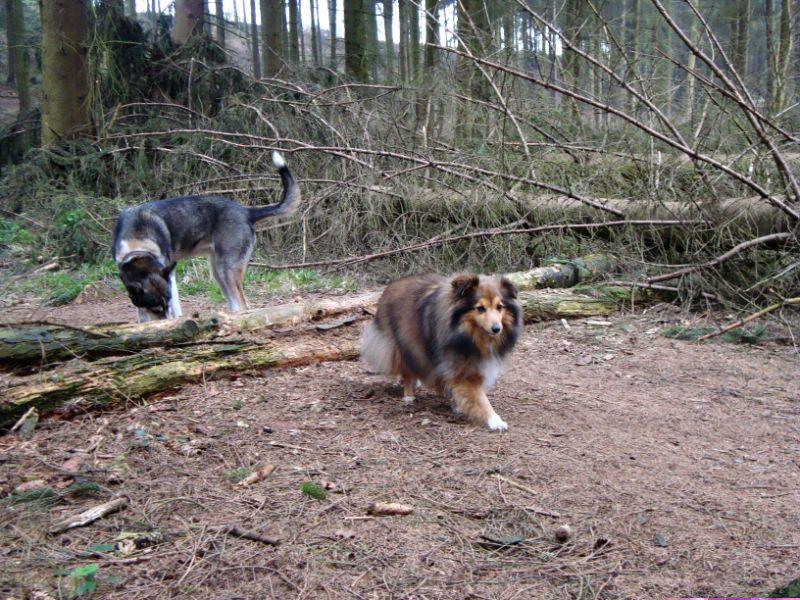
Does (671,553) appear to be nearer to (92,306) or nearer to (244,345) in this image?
(244,345)

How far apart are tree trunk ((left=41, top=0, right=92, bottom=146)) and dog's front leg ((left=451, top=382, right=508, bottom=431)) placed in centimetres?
1032

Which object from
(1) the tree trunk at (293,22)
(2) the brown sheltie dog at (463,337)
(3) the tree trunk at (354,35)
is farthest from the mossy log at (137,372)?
(1) the tree trunk at (293,22)

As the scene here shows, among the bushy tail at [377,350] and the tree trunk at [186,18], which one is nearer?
the bushy tail at [377,350]

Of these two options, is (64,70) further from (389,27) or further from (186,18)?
(389,27)

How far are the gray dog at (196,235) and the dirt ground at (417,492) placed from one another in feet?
7.44

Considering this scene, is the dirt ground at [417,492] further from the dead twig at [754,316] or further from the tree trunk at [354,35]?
the tree trunk at [354,35]

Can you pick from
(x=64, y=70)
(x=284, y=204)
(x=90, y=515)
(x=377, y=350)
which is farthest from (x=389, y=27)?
(x=90, y=515)

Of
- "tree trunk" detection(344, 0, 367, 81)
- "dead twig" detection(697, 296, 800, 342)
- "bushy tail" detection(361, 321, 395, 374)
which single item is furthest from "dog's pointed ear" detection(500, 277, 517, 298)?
"tree trunk" detection(344, 0, 367, 81)

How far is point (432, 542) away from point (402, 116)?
8004 mm

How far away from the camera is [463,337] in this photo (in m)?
4.74

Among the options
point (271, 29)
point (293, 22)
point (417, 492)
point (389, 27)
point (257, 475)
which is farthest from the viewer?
point (389, 27)

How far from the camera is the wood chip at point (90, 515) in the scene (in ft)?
10.5

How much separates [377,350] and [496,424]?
1.22 metres

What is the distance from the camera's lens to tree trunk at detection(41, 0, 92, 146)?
40.2 ft
